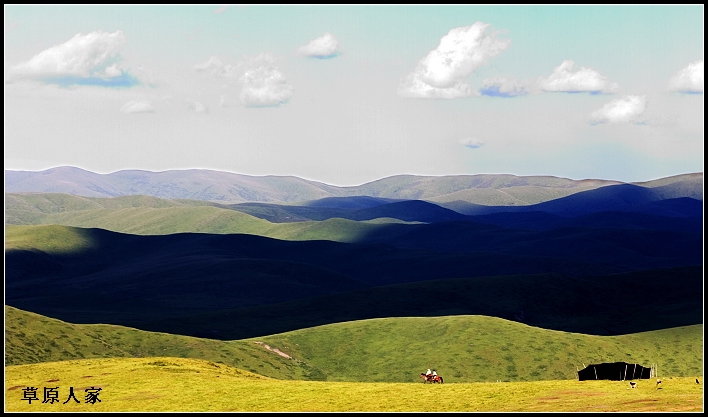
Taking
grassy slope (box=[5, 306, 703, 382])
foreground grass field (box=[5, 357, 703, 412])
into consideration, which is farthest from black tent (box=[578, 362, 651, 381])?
grassy slope (box=[5, 306, 703, 382])

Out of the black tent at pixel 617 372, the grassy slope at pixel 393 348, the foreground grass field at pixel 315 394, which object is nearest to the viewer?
the foreground grass field at pixel 315 394

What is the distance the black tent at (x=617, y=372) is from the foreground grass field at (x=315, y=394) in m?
1.82

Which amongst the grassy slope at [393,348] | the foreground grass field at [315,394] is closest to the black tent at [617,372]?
the foreground grass field at [315,394]

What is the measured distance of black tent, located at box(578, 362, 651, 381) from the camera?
59.3 m

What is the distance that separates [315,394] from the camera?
59969 millimetres

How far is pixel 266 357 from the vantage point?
12800cm

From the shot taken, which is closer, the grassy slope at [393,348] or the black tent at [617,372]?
the black tent at [617,372]

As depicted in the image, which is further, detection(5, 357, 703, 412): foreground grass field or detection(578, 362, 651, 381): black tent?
detection(578, 362, 651, 381): black tent

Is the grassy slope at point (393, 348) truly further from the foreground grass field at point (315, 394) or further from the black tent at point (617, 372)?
the black tent at point (617, 372)

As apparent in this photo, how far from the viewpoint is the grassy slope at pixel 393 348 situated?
121062 millimetres

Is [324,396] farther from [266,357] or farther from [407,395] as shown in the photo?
[266,357]

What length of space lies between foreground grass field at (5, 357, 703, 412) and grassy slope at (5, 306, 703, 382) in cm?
4822

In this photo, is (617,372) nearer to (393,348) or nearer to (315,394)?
(315,394)

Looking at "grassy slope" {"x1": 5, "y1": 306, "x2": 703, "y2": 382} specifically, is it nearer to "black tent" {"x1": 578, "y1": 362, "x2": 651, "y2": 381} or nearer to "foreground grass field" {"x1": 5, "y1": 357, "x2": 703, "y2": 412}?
"foreground grass field" {"x1": 5, "y1": 357, "x2": 703, "y2": 412}
